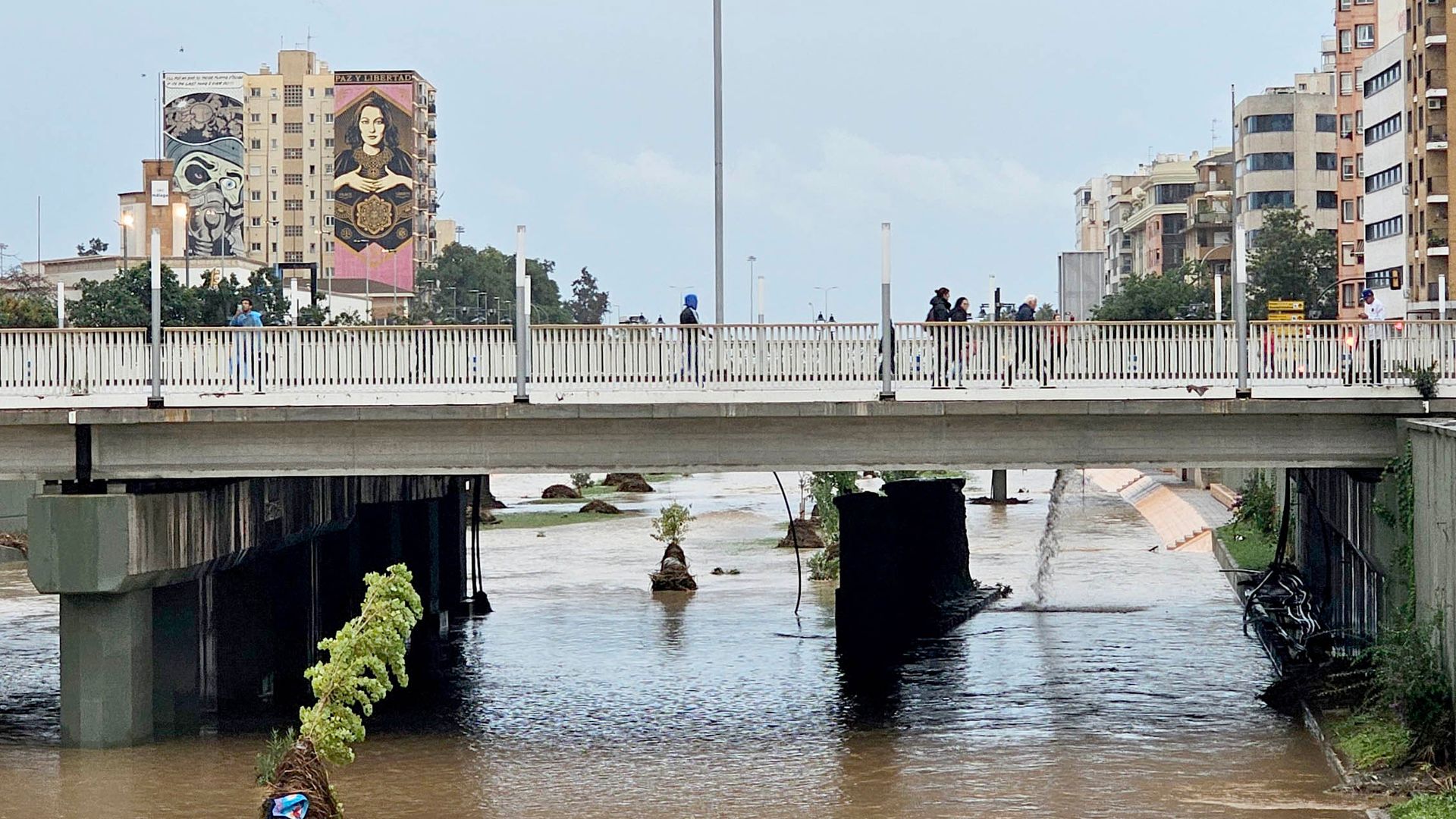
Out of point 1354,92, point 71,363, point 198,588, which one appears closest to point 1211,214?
point 1354,92

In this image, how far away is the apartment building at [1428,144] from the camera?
286ft

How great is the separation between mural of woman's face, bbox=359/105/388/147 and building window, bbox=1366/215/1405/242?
8198cm

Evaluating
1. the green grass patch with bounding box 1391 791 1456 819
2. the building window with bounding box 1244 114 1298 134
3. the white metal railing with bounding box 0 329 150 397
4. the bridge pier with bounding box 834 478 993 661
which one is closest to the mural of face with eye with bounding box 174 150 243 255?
the building window with bounding box 1244 114 1298 134

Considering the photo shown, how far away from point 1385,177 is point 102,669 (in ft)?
Result: 272

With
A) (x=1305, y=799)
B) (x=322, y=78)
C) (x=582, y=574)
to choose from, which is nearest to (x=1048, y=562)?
(x=582, y=574)

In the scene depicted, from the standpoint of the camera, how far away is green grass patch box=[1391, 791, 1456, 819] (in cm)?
2075

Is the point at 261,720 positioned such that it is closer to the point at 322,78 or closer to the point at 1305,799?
the point at 1305,799

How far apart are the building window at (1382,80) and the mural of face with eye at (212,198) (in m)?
91.4

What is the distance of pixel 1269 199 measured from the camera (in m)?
140

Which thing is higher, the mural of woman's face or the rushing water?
the mural of woman's face

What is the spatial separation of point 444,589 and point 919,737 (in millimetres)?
18663

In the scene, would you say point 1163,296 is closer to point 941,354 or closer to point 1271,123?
point 1271,123

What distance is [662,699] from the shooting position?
33.7 m

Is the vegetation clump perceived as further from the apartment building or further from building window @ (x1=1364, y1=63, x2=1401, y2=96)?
building window @ (x1=1364, y1=63, x2=1401, y2=96)
